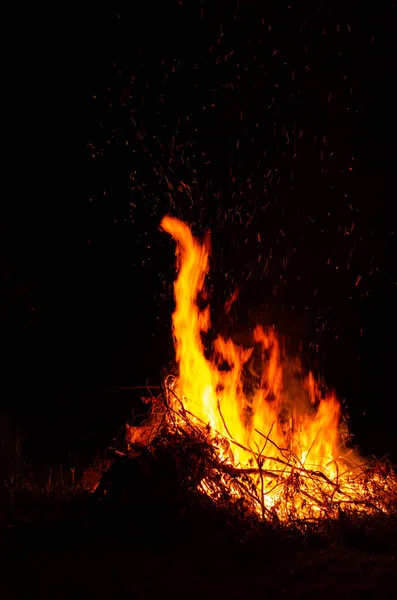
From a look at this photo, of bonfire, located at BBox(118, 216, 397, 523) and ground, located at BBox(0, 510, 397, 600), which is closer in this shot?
ground, located at BBox(0, 510, 397, 600)

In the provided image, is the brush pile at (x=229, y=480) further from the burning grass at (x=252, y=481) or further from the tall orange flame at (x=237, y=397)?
the tall orange flame at (x=237, y=397)

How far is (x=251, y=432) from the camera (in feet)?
18.6

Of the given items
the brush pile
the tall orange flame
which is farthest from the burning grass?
the tall orange flame

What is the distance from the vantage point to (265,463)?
5262mm

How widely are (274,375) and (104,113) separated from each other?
410 cm

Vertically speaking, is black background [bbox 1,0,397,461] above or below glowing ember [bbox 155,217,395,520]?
above

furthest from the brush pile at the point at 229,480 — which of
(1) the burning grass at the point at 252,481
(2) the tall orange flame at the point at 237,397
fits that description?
(2) the tall orange flame at the point at 237,397

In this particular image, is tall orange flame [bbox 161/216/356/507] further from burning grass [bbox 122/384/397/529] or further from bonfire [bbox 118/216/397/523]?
burning grass [bbox 122/384/397/529]

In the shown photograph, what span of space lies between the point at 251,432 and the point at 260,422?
144 millimetres

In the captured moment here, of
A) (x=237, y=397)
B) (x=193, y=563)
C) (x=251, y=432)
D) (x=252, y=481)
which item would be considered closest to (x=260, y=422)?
(x=251, y=432)

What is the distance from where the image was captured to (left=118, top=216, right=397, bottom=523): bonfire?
466 cm

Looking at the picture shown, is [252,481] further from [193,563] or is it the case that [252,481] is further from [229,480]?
[193,563]

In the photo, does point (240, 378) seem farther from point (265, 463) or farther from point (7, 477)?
point (7, 477)

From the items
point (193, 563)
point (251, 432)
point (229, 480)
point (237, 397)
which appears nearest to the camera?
point (193, 563)
